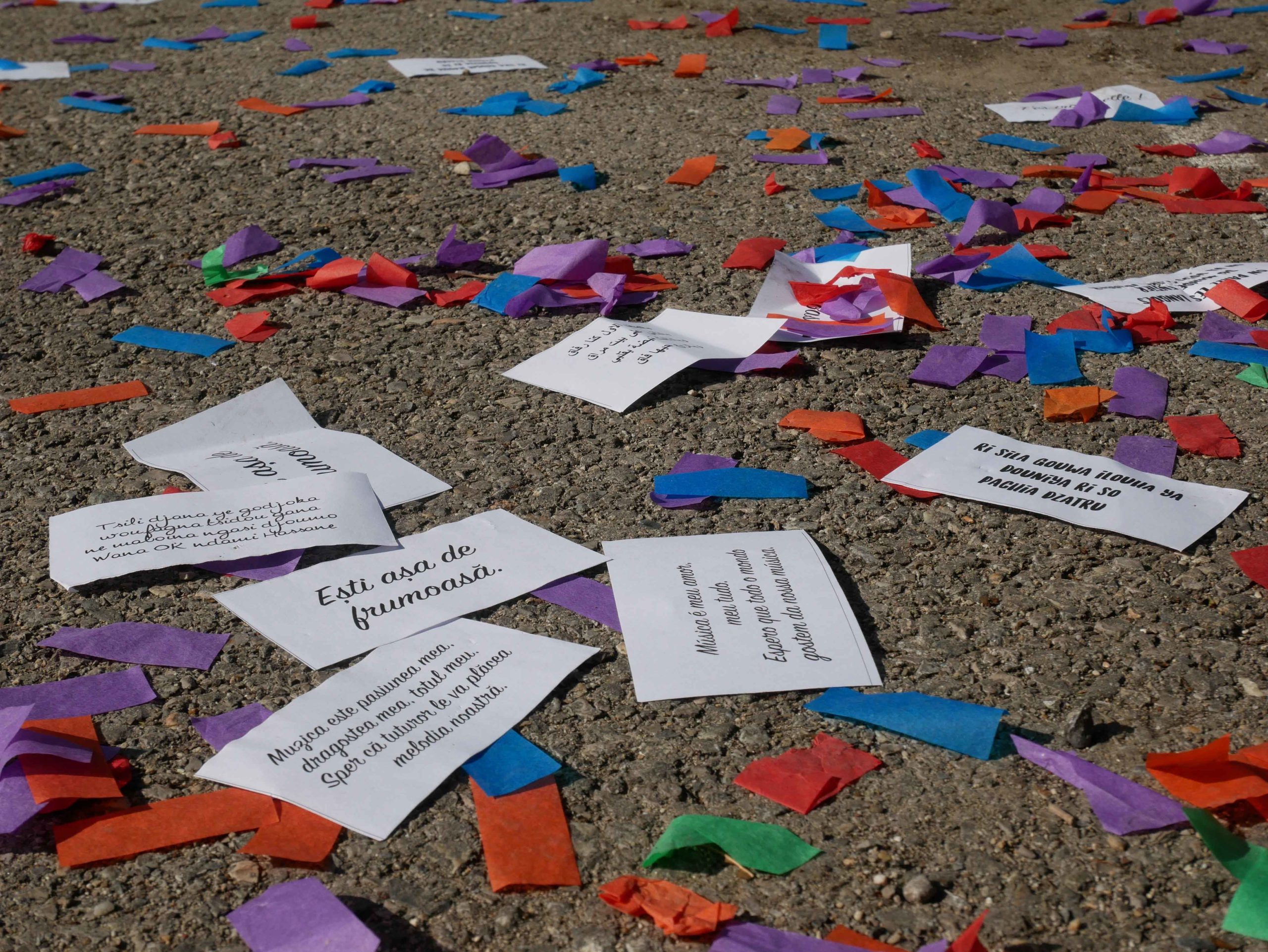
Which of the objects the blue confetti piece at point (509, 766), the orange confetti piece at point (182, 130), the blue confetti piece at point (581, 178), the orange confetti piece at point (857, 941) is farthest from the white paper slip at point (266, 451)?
the orange confetti piece at point (182, 130)

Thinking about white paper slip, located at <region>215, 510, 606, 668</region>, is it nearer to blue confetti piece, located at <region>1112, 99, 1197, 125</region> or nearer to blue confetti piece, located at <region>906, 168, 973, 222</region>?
blue confetti piece, located at <region>906, 168, 973, 222</region>

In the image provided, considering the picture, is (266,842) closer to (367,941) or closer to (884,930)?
(367,941)

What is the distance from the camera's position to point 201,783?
1417mm

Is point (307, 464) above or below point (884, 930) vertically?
above

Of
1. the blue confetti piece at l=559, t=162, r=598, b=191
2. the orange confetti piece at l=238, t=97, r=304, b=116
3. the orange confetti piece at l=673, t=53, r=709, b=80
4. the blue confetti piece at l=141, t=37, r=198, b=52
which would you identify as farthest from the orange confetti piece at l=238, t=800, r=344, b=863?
the blue confetti piece at l=141, t=37, r=198, b=52

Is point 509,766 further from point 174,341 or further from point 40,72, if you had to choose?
point 40,72

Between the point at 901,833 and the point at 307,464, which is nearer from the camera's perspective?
the point at 901,833

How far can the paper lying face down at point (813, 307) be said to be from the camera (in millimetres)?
2516

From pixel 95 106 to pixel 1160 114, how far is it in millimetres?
3929

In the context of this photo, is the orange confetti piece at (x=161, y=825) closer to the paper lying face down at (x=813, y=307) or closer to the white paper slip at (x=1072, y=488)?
the white paper slip at (x=1072, y=488)

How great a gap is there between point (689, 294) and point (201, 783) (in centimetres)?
173

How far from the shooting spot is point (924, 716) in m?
1.50

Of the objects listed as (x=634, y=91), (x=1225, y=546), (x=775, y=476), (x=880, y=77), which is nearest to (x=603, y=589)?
(x=775, y=476)

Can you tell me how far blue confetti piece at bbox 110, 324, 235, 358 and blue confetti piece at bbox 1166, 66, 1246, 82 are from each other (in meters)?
3.77
